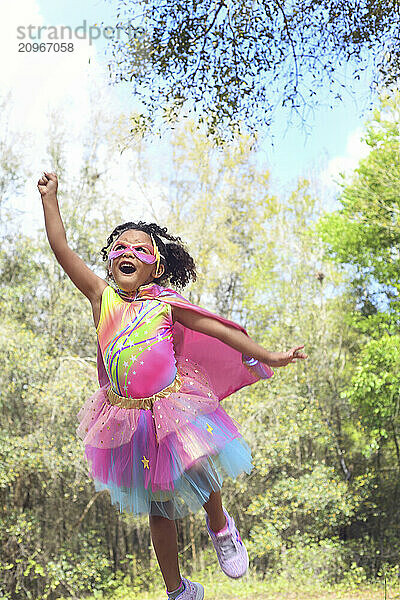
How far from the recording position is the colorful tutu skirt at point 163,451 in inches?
64.1

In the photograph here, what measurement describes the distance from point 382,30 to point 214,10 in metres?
0.89

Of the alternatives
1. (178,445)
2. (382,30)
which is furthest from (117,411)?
(382,30)

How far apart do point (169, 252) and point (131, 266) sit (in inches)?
9.4

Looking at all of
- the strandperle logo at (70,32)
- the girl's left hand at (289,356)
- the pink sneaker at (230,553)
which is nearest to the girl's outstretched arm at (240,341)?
the girl's left hand at (289,356)

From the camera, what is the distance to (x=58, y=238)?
1.64m

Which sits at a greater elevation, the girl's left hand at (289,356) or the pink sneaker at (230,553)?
the girl's left hand at (289,356)

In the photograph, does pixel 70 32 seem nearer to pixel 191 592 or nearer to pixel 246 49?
pixel 246 49

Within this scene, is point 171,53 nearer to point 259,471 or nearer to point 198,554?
point 259,471

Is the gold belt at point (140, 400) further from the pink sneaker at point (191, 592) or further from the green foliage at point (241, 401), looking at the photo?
the green foliage at point (241, 401)

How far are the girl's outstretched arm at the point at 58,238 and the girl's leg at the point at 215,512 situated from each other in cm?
70

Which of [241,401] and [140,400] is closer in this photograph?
[140,400]

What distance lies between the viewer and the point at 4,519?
5789mm

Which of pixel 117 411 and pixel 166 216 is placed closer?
pixel 117 411

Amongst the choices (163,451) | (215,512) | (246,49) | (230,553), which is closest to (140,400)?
(163,451)
